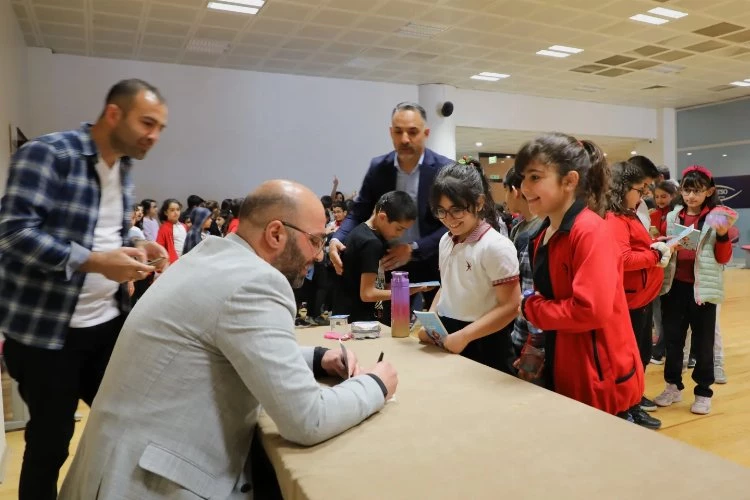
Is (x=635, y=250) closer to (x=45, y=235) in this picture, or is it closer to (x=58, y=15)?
(x=45, y=235)

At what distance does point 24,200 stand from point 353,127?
332 inches

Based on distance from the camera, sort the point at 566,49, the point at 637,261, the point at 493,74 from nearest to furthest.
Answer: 1. the point at 637,261
2. the point at 566,49
3. the point at 493,74

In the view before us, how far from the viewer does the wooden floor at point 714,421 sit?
286cm

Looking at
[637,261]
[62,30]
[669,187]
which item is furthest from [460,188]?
[62,30]

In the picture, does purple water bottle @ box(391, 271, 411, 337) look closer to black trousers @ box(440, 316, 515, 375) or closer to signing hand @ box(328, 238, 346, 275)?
black trousers @ box(440, 316, 515, 375)

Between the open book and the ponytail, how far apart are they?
0.59 m

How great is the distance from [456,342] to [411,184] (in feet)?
3.79

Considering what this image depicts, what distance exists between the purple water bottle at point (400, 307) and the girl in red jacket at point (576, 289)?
21.1 inches

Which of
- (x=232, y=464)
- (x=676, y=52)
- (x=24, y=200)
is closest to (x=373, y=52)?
(x=676, y=52)

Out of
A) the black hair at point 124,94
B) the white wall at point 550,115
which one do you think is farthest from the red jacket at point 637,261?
the white wall at point 550,115

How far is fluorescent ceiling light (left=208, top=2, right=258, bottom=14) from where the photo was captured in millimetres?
6383

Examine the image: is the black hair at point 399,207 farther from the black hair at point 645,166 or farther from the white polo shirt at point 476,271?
the black hair at point 645,166

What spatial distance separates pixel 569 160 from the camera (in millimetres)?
1651

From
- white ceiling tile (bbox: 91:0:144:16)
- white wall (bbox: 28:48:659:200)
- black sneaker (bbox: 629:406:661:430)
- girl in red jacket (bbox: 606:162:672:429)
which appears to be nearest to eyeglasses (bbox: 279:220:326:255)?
girl in red jacket (bbox: 606:162:672:429)
